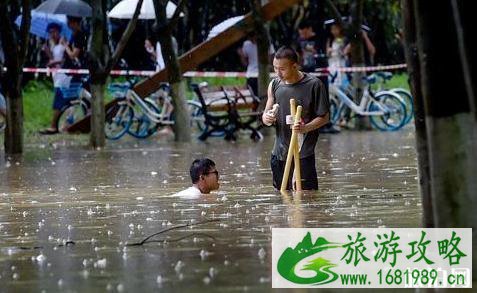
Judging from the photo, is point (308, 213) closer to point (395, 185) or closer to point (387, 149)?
point (395, 185)

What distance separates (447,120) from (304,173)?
20.1 feet

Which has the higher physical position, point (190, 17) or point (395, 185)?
point (190, 17)

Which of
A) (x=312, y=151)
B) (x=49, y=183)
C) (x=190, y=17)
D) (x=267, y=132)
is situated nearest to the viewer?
(x=312, y=151)

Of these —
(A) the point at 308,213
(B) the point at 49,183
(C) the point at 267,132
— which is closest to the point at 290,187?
(A) the point at 308,213

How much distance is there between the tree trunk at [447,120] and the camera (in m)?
7.95

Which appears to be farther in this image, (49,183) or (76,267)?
(49,183)

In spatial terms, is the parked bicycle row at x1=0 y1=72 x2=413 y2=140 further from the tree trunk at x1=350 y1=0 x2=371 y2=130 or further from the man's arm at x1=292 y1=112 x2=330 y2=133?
the man's arm at x1=292 y1=112 x2=330 y2=133

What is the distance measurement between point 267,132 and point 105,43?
4.56 m

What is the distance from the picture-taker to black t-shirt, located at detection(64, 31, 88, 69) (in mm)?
31953

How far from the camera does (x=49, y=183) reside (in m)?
17.3

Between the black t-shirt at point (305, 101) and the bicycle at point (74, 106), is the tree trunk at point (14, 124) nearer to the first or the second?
the bicycle at point (74, 106)

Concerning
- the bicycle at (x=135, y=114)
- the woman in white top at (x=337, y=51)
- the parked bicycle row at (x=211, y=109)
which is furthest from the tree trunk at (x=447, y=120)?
the woman in white top at (x=337, y=51)

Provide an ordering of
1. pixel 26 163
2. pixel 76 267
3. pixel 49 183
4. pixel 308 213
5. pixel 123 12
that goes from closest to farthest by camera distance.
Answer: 1. pixel 76 267
2. pixel 308 213
3. pixel 49 183
4. pixel 26 163
5. pixel 123 12

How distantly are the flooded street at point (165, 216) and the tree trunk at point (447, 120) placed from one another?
46.0 inches
